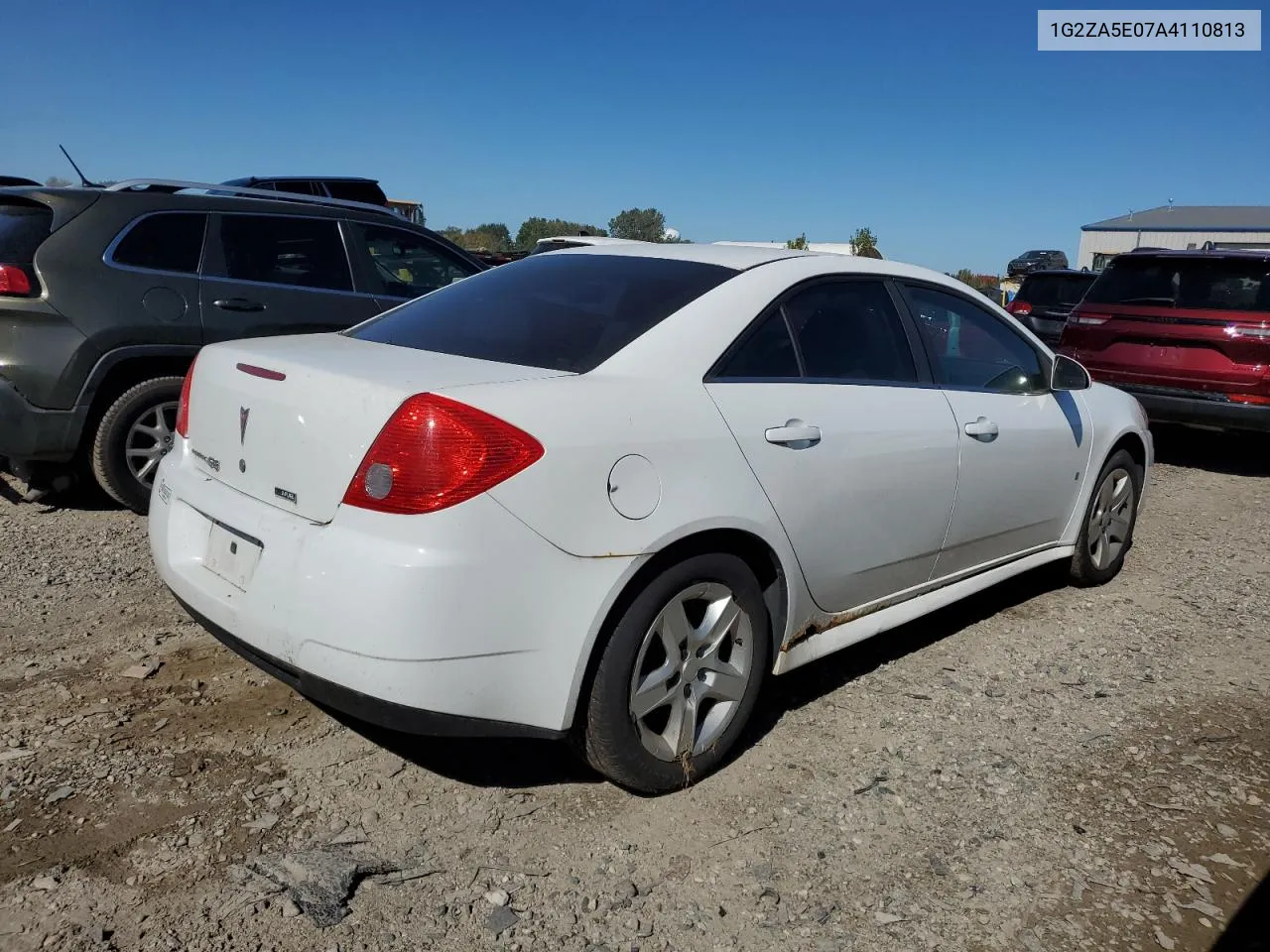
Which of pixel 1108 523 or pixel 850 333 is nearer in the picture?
pixel 850 333

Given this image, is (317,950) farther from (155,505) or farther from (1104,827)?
(1104,827)

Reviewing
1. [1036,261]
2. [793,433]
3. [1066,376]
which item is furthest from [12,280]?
[1036,261]

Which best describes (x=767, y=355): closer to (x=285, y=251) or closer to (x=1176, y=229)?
(x=285, y=251)

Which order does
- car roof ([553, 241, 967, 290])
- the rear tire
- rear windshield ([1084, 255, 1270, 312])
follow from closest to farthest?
Result: car roof ([553, 241, 967, 290]) < the rear tire < rear windshield ([1084, 255, 1270, 312])

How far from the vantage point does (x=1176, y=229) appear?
189 feet

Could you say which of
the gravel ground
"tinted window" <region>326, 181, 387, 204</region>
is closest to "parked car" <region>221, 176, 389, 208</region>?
"tinted window" <region>326, 181, 387, 204</region>

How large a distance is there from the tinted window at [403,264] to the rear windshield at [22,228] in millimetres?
1763

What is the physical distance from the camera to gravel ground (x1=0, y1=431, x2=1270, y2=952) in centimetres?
238

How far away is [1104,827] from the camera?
2895mm

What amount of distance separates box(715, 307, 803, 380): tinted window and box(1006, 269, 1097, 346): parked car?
9175mm

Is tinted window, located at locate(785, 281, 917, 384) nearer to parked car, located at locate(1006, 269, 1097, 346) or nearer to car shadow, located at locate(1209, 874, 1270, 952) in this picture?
car shadow, located at locate(1209, 874, 1270, 952)

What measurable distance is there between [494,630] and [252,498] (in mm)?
832

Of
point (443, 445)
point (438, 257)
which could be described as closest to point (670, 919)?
point (443, 445)

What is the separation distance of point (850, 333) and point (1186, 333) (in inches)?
228
